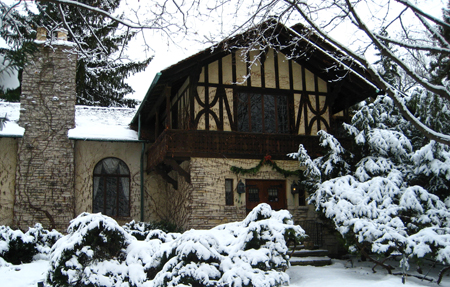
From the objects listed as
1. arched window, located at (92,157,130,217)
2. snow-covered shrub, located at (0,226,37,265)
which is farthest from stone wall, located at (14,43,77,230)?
snow-covered shrub, located at (0,226,37,265)

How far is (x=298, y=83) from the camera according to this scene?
1485 centimetres

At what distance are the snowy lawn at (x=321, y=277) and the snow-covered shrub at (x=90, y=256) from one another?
214 centimetres

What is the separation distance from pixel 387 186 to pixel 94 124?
35.6 ft

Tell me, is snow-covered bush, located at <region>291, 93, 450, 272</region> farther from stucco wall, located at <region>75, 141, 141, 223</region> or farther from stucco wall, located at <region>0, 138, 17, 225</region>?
stucco wall, located at <region>0, 138, 17, 225</region>

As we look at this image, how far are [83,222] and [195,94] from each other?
280 inches

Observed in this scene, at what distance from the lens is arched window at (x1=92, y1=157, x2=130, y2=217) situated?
15.8 metres

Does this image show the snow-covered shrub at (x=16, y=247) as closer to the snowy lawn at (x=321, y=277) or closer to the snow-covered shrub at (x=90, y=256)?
the snowy lawn at (x=321, y=277)

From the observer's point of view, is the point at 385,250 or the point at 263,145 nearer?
the point at 385,250

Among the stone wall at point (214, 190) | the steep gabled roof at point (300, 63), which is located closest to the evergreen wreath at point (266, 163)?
the stone wall at point (214, 190)

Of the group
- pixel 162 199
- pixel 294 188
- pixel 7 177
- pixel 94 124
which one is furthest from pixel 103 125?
pixel 294 188

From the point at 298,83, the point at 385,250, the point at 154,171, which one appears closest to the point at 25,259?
the point at 154,171

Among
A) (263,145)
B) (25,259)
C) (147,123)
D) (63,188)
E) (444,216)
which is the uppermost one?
(147,123)

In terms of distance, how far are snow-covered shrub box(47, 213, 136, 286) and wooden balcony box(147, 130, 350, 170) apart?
17.9ft

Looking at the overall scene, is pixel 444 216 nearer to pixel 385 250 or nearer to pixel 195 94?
pixel 385 250
